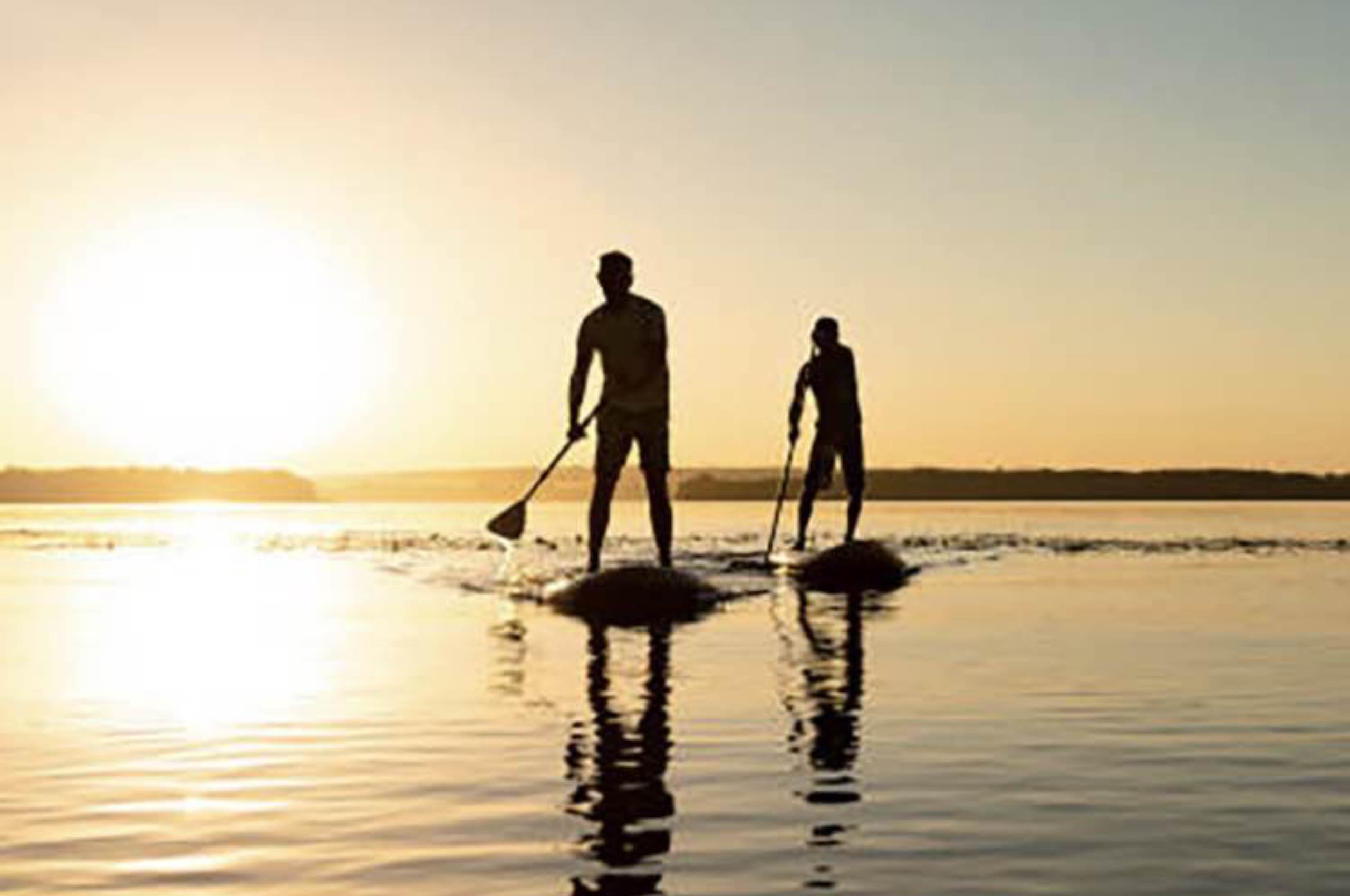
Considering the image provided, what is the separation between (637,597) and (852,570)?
594 cm

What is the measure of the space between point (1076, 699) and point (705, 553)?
20.3 m

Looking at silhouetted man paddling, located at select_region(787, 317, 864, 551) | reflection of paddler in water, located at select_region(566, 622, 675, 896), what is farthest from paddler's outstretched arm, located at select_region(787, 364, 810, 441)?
reflection of paddler in water, located at select_region(566, 622, 675, 896)

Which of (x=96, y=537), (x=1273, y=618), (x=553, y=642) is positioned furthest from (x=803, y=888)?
(x=96, y=537)

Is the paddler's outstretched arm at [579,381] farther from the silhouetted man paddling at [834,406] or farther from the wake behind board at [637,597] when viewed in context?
the silhouetted man paddling at [834,406]

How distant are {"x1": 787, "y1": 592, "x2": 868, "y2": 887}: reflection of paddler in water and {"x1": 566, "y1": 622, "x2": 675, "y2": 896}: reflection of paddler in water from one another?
588 millimetres

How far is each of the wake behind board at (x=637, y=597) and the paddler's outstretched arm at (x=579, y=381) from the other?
1.59m

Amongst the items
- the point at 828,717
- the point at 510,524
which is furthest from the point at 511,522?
the point at 828,717

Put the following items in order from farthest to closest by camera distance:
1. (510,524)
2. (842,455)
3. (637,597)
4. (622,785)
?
(842,455)
(510,524)
(637,597)
(622,785)

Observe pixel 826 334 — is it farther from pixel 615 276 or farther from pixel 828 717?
pixel 828 717

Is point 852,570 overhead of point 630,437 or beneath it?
beneath

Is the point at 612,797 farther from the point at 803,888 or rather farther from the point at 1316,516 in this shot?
the point at 1316,516

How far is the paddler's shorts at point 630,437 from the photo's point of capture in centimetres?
1909

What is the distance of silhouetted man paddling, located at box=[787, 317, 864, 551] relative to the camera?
25.1 metres

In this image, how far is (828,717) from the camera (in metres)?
10.1
